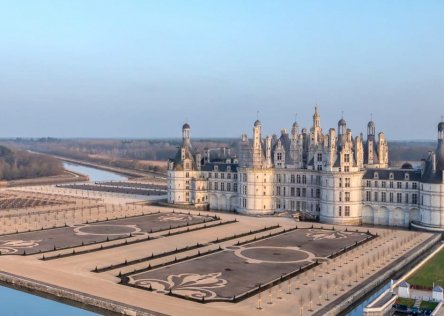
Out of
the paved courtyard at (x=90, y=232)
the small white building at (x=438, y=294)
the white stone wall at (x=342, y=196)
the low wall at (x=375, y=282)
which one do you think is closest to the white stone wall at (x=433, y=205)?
the low wall at (x=375, y=282)

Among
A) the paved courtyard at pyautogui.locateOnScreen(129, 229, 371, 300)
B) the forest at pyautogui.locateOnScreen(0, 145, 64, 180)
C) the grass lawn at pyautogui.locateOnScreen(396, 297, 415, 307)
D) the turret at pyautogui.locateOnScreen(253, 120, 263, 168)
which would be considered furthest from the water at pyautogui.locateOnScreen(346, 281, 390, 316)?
the forest at pyautogui.locateOnScreen(0, 145, 64, 180)

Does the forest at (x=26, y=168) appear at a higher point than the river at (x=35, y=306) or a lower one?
higher

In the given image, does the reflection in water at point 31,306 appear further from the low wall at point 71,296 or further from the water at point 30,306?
the low wall at point 71,296

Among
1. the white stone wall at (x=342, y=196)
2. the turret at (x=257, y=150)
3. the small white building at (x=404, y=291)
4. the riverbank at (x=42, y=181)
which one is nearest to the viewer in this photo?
the small white building at (x=404, y=291)

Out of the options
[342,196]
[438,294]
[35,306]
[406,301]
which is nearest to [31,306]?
[35,306]

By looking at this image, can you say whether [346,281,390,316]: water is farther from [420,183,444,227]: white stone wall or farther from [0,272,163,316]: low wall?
[420,183,444,227]: white stone wall

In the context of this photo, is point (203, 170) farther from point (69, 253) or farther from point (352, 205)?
point (69, 253)

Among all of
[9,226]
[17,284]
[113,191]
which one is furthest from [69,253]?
[113,191]
